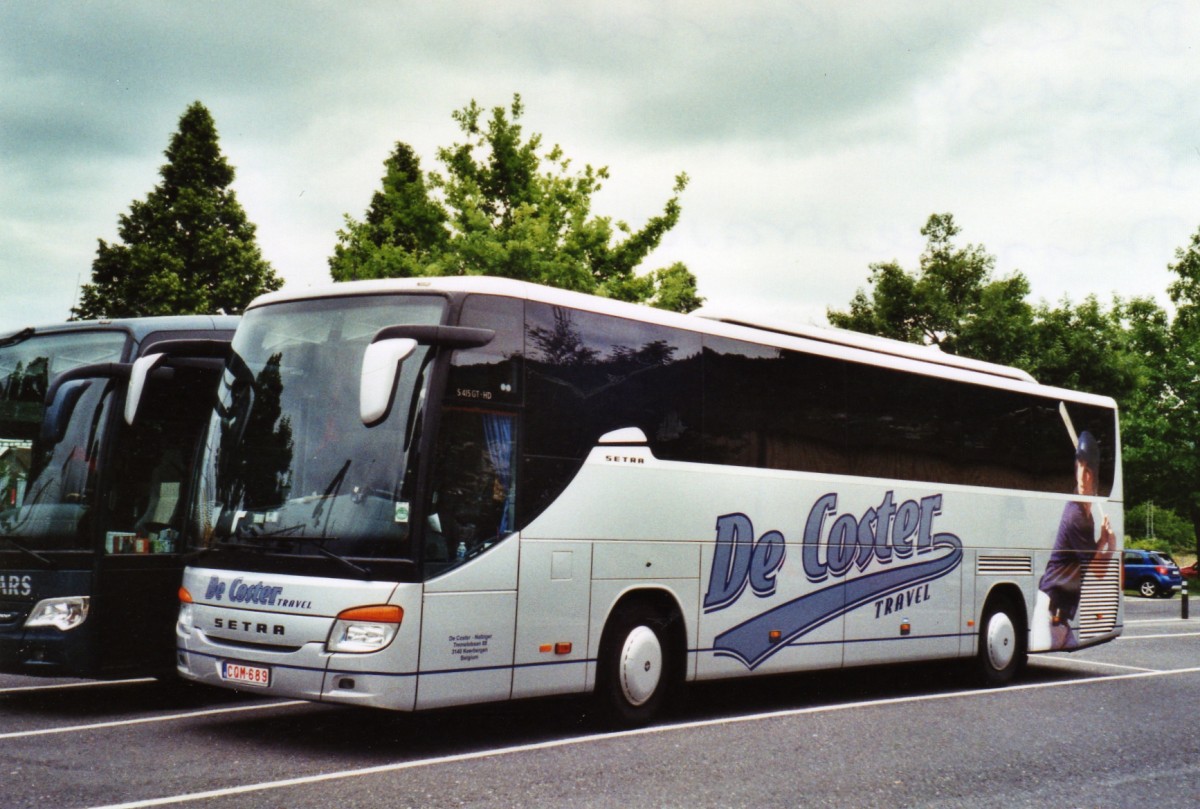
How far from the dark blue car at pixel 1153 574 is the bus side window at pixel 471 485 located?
126ft

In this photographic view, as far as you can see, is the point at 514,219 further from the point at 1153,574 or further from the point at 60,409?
the point at 1153,574

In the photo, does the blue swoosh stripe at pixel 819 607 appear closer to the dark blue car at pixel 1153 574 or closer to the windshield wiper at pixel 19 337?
the windshield wiper at pixel 19 337

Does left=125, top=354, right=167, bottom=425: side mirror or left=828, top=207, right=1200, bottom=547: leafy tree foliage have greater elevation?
left=828, top=207, right=1200, bottom=547: leafy tree foliage

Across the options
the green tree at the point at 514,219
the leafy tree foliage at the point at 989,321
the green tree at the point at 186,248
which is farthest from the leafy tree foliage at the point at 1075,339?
the green tree at the point at 186,248

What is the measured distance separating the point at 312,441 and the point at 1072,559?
10.3 meters

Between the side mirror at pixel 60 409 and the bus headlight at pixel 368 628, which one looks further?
the side mirror at pixel 60 409

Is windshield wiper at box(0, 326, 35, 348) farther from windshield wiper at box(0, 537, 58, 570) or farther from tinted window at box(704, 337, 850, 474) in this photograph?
tinted window at box(704, 337, 850, 474)

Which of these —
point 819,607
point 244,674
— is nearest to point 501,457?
point 244,674

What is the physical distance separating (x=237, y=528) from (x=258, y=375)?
1.09 metres

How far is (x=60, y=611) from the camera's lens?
9.69 meters

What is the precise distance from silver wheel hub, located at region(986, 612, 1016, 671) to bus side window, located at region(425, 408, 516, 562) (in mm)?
7350

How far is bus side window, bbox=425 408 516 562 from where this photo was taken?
8.34m

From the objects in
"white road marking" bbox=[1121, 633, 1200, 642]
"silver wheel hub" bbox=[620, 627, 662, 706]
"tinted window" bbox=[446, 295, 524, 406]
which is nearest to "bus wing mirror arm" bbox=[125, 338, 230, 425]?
"tinted window" bbox=[446, 295, 524, 406]

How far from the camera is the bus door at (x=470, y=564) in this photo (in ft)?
27.1
